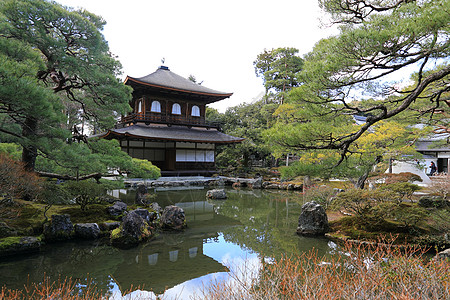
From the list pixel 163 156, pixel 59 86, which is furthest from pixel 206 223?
pixel 163 156

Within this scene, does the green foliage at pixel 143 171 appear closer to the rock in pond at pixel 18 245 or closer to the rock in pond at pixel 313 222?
the rock in pond at pixel 18 245

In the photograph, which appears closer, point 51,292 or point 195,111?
point 51,292

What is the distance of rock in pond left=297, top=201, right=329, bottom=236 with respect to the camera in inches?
277

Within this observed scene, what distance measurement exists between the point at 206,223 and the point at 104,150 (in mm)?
3853

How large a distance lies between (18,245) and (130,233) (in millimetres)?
2110

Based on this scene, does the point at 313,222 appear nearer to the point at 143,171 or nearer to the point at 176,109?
the point at 143,171

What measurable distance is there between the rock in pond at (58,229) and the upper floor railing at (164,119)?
1270 cm

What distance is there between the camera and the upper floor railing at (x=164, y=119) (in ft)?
60.4

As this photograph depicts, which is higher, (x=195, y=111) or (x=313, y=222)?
(x=195, y=111)

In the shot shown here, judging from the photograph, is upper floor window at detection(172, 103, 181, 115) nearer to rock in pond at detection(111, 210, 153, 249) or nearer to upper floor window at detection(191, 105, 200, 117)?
upper floor window at detection(191, 105, 200, 117)

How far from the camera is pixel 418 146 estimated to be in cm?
2061

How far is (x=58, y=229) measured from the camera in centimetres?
607

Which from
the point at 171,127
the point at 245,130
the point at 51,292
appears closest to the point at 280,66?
the point at 245,130

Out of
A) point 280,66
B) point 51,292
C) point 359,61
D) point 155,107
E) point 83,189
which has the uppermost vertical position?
point 280,66
